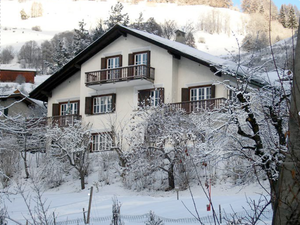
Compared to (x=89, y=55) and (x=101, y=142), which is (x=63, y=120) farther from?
(x=89, y=55)

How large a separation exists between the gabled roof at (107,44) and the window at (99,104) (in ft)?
8.42

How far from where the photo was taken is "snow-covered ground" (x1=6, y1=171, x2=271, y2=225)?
15778 millimetres

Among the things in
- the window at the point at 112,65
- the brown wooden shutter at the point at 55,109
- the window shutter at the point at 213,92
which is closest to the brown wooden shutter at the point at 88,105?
the window at the point at 112,65

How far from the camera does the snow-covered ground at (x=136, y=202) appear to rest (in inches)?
621

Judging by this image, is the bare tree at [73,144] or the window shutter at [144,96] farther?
the window shutter at [144,96]

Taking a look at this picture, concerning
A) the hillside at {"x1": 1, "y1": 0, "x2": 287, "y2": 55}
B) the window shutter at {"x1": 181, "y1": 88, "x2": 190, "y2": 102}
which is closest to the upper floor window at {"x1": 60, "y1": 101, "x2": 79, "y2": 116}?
the window shutter at {"x1": 181, "y1": 88, "x2": 190, "y2": 102}

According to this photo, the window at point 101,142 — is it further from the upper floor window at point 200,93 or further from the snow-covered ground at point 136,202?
the upper floor window at point 200,93

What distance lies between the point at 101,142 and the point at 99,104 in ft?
9.00

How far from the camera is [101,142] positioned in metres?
29.3

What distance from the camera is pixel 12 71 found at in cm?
7400

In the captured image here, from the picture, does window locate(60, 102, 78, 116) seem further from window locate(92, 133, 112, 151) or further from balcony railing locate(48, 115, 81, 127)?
window locate(92, 133, 112, 151)

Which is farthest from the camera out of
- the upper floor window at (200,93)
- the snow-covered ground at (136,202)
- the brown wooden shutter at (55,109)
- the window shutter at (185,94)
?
the brown wooden shutter at (55,109)

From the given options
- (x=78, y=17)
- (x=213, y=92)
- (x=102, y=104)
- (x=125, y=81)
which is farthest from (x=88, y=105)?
(x=78, y=17)

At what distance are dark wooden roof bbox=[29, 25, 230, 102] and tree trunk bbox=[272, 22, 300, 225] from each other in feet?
73.7
